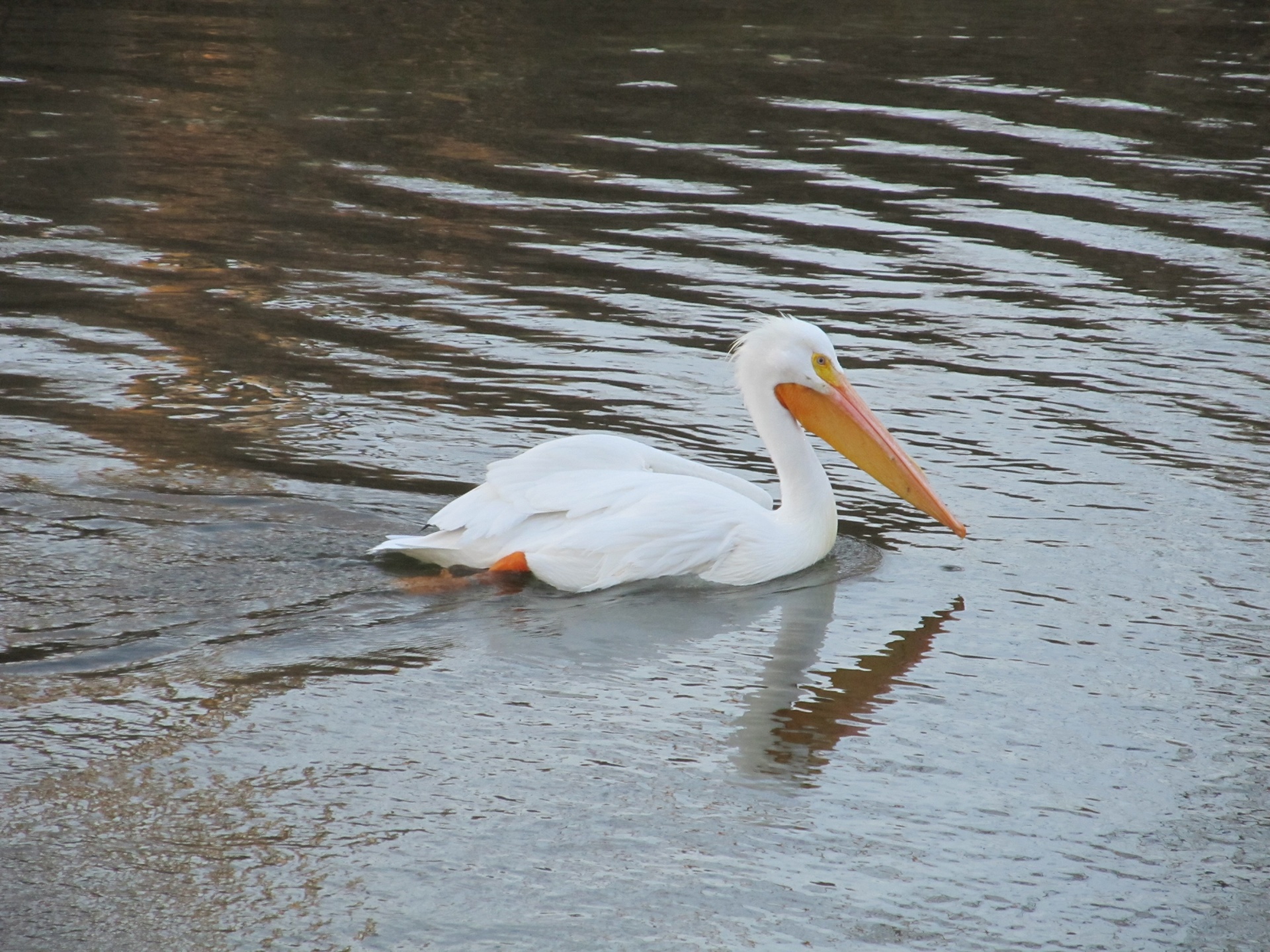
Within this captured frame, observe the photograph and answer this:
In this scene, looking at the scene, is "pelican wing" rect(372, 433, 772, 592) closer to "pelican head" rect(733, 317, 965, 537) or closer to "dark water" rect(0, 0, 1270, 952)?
"dark water" rect(0, 0, 1270, 952)

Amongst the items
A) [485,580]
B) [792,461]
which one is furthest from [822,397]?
[485,580]

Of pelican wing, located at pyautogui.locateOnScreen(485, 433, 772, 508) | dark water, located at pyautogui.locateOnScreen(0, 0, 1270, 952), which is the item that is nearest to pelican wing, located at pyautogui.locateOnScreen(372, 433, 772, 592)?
pelican wing, located at pyautogui.locateOnScreen(485, 433, 772, 508)

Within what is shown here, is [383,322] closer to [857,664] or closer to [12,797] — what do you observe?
[857,664]

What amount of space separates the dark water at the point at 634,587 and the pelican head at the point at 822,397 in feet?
0.68

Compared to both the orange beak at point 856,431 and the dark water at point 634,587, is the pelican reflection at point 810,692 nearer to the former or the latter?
the dark water at point 634,587

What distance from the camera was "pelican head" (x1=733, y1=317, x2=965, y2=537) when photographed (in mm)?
4844

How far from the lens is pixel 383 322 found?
6719 mm

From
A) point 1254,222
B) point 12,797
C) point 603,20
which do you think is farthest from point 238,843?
point 603,20

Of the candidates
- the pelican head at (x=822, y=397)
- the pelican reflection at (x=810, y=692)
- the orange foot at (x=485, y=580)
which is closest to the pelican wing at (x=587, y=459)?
the orange foot at (x=485, y=580)

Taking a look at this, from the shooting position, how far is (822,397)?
193 inches

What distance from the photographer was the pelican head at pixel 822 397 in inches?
191

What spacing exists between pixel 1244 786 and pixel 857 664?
96 centimetres

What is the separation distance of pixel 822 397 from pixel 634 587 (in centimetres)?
86

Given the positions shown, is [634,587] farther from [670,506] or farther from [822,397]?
[822,397]
